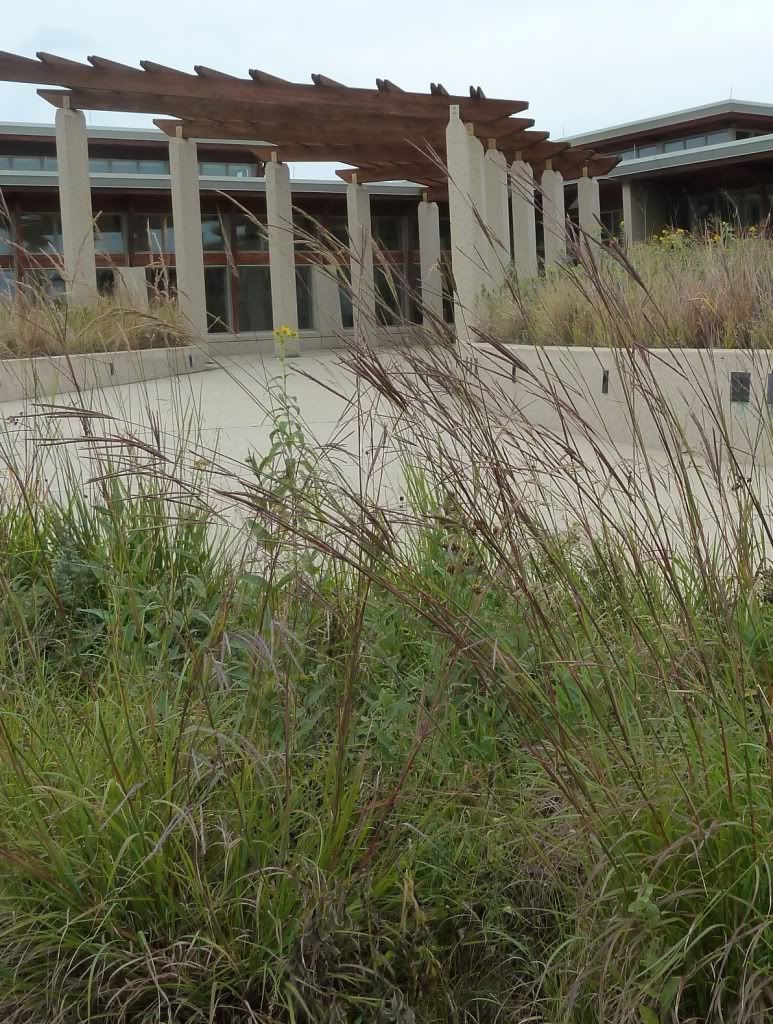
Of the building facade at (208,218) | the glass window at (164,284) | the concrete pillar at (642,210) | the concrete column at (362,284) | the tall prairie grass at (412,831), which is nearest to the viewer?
the tall prairie grass at (412,831)

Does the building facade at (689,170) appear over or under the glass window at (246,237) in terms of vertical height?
over

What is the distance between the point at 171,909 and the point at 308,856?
239 mm

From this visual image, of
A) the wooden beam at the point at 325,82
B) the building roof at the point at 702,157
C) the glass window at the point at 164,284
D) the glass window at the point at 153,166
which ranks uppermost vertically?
the glass window at the point at 153,166

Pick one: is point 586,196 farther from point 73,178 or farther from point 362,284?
point 362,284

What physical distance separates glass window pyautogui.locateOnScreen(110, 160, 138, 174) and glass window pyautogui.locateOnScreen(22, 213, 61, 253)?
20.0 feet

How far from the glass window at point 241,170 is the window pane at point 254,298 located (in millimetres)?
7979

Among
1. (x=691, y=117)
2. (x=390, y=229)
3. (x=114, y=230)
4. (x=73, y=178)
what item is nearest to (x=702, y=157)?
(x=691, y=117)

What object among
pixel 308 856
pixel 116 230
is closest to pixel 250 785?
pixel 308 856

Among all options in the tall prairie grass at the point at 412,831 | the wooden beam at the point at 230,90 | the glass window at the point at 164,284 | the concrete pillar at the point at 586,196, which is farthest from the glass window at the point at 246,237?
the tall prairie grass at the point at 412,831

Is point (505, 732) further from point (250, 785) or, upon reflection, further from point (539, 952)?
point (250, 785)

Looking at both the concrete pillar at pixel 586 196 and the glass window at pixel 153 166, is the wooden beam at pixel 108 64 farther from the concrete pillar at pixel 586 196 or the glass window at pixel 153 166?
the glass window at pixel 153 166

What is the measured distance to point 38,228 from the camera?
22.1 meters

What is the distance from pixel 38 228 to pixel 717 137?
16422mm

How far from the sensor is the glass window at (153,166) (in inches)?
1140
